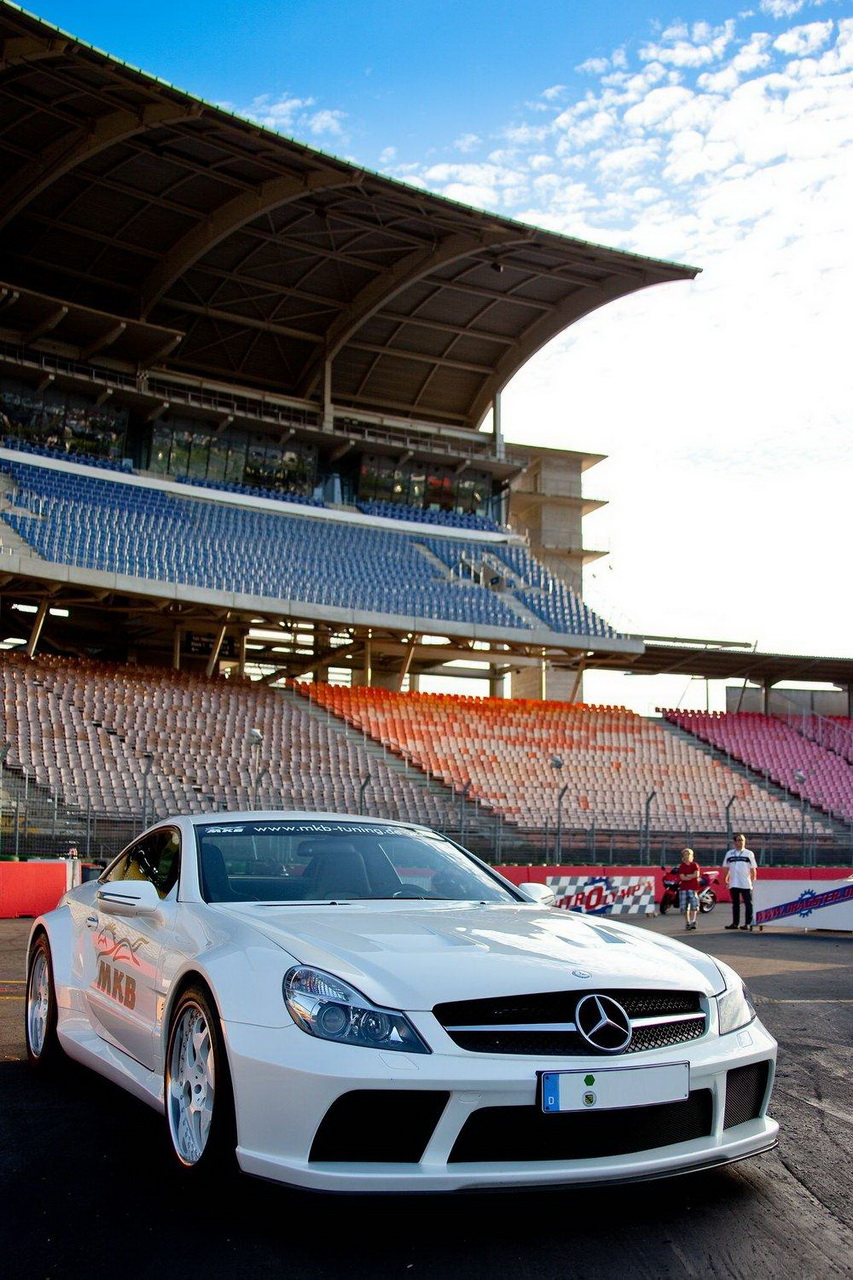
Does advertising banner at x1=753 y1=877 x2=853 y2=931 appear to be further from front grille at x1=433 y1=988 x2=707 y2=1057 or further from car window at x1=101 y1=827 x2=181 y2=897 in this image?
front grille at x1=433 y1=988 x2=707 y2=1057

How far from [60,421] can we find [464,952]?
1280 inches

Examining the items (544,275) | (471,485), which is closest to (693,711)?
(471,485)

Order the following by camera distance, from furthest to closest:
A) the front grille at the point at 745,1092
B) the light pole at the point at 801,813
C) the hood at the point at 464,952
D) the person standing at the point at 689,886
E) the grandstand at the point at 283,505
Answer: the grandstand at the point at 283,505 < the light pole at the point at 801,813 < the person standing at the point at 689,886 < the front grille at the point at 745,1092 < the hood at the point at 464,952

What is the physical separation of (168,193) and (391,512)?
38.7ft

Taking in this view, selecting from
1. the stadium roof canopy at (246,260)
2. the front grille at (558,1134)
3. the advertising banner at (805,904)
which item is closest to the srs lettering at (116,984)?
the front grille at (558,1134)

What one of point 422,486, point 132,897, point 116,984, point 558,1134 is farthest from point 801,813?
point 558,1134

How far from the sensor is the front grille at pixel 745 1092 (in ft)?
12.5

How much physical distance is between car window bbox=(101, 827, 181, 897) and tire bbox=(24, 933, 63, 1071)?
53 cm

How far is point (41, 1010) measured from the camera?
610cm

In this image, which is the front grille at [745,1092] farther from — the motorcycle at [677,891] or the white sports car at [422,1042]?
A: the motorcycle at [677,891]

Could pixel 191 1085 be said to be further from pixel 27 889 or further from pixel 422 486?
pixel 422 486

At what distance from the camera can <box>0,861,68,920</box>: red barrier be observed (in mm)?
16203

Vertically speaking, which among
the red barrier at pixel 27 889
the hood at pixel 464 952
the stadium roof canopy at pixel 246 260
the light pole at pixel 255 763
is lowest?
the red barrier at pixel 27 889

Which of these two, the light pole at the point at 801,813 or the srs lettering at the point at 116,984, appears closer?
the srs lettering at the point at 116,984
